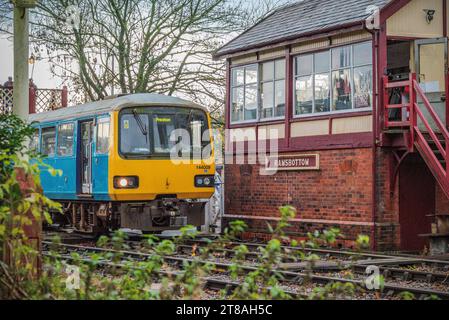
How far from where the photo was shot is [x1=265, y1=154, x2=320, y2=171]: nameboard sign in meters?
17.7

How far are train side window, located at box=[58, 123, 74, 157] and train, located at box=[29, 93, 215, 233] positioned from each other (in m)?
0.15

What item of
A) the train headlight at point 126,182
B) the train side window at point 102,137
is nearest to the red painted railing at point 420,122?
the train headlight at point 126,182

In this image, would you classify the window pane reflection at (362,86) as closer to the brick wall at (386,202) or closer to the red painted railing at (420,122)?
the red painted railing at (420,122)

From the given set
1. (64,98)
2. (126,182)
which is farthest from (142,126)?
(64,98)

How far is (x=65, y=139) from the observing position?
741 inches

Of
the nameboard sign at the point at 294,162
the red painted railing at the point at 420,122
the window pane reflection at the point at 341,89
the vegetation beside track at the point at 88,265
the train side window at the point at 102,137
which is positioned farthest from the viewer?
the nameboard sign at the point at 294,162

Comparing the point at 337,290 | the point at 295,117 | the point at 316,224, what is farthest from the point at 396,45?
the point at 337,290

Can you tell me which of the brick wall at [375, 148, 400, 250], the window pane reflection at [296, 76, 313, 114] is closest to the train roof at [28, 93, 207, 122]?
the window pane reflection at [296, 76, 313, 114]

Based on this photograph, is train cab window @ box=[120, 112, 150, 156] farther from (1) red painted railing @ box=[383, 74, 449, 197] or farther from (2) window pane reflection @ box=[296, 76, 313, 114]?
(1) red painted railing @ box=[383, 74, 449, 197]

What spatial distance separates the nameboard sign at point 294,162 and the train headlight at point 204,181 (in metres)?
1.85

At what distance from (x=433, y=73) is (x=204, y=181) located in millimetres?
5189

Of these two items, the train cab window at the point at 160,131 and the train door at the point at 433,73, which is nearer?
the train door at the point at 433,73

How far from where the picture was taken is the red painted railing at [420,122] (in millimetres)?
14648

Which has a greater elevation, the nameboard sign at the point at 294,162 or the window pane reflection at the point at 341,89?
the window pane reflection at the point at 341,89
